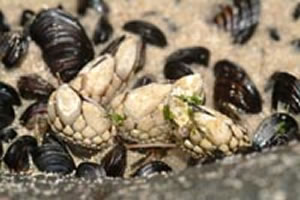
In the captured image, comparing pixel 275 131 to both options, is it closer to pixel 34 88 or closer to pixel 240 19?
pixel 240 19

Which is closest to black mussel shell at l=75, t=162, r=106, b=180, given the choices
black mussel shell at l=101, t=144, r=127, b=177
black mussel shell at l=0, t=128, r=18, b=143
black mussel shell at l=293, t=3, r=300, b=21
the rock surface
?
black mussel shell at l=101, t=144, r=127, b=177

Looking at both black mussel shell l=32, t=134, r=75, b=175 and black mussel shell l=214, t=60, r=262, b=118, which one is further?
black mussel shell l=214, t=60, r=262, b=118

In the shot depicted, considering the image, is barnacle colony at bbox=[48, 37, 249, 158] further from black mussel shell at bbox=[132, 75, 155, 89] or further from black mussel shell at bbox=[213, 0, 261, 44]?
black mussel shell at bbox=[213, 0, 261, 44]

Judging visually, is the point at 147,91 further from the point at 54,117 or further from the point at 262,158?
the point at 262,158

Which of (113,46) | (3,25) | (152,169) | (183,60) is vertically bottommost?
(152,169)

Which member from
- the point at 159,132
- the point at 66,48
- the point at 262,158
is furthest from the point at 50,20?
the point at 262,158

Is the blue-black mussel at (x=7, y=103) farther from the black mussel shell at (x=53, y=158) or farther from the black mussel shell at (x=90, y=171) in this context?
the black mussel shell at (x=90, y=171)

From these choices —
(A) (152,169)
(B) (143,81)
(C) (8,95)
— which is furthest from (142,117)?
(C) (8,95)
